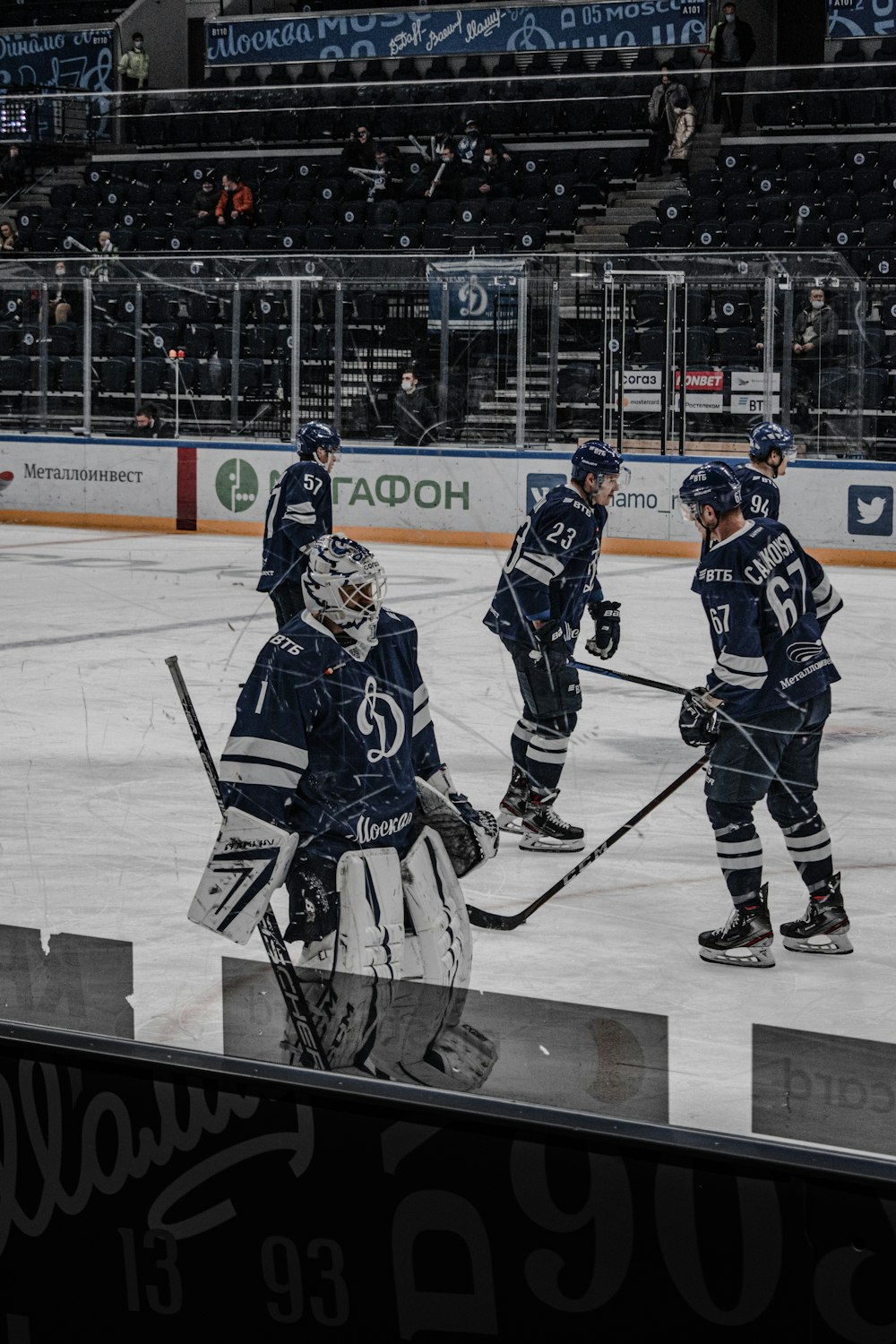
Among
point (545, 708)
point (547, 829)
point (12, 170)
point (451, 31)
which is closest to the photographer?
point (547, 829)

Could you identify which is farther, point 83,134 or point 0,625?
point 83,134

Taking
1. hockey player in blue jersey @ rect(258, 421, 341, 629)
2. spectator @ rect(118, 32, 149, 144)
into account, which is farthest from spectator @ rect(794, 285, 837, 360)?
spectator @ rect(118, 32, 149, 144)

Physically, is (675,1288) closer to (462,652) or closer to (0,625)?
(462,652)

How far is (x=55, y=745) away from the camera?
19.5 feet

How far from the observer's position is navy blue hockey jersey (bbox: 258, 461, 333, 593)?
22.5ft

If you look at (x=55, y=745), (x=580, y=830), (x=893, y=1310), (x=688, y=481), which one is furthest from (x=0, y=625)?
(x=893, y=1310)

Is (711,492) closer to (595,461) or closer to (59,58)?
(595,461)

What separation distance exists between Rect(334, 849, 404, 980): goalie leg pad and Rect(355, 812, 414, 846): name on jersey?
2 cm

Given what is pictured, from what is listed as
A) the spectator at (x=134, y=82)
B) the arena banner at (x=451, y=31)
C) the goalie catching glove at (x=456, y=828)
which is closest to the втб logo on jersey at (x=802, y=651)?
the goalie catching glove at (x=456, y=828)

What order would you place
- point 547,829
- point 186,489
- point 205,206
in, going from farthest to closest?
point 205,206, point 186,489, point 547,829

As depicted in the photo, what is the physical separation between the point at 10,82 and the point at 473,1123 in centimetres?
2200

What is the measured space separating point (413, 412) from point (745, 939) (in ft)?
31.4

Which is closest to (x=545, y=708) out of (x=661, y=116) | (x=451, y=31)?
(x=661, y=116)

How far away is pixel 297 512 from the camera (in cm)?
686
